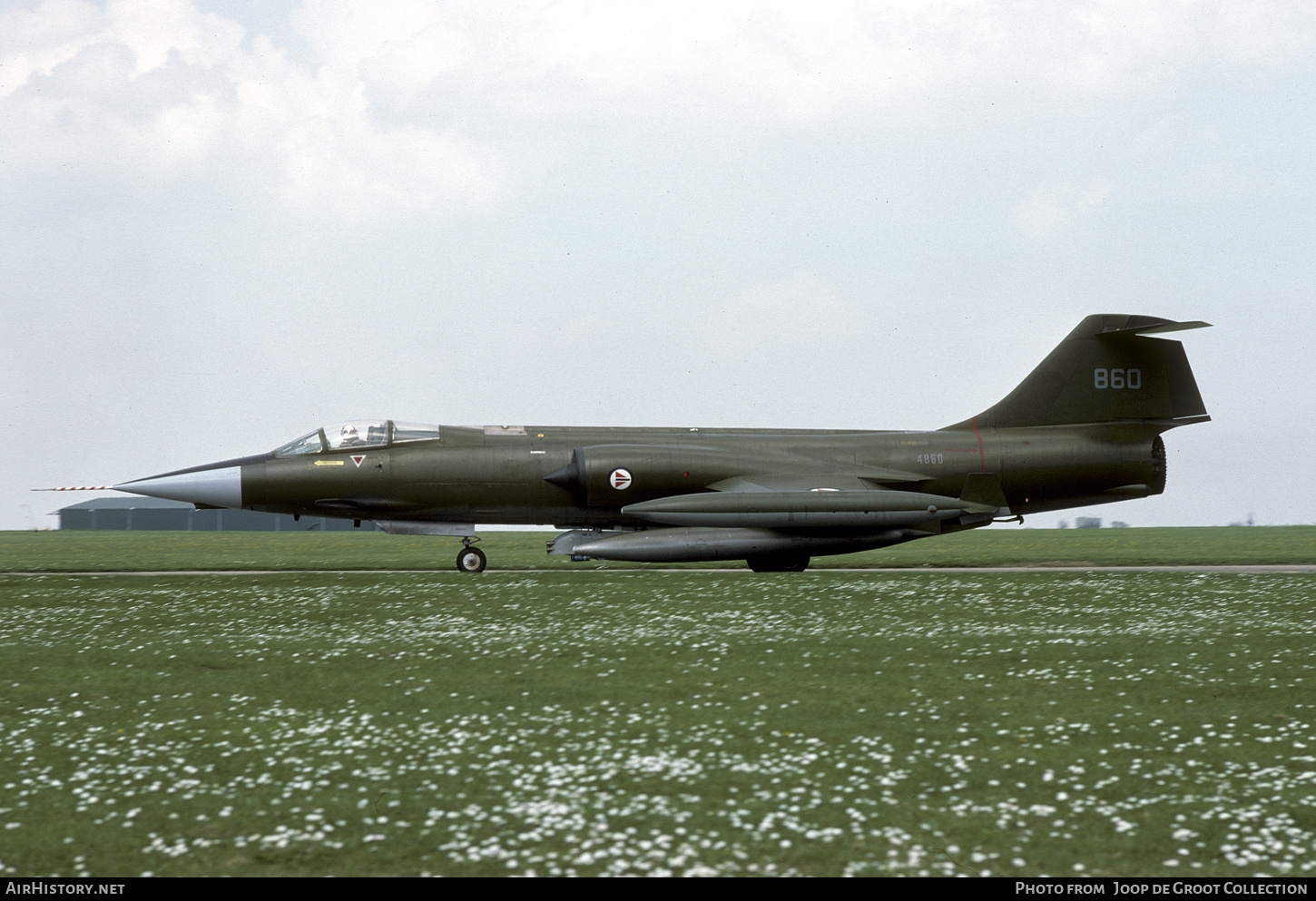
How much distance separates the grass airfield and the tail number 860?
10.2 meters

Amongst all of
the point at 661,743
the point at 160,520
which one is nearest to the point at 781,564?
Result: the point at 661,743

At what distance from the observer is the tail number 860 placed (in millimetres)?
25516

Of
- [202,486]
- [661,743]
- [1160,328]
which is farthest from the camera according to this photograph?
[1160,328]

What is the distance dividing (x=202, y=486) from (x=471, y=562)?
6.11 metres

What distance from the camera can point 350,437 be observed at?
23172 millimetres

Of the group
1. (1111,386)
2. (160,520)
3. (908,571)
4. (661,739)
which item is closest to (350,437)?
(908,571)

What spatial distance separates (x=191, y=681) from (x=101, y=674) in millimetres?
1249

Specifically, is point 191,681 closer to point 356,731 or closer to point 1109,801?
point 356,731

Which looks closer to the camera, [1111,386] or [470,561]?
[470,561]

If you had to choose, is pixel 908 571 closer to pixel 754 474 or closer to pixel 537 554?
pixel 754 474

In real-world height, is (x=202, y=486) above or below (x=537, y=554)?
above

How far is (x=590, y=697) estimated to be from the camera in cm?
972

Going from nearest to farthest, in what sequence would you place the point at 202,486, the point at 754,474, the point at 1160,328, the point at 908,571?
the point at 202,486 < the point at 908,571 < the point at 754,474 < the point at 1160,328

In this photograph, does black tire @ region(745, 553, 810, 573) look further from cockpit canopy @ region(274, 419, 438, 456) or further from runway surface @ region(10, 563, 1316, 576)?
cockpit canopy @ region(274, 419, 438, 456)
